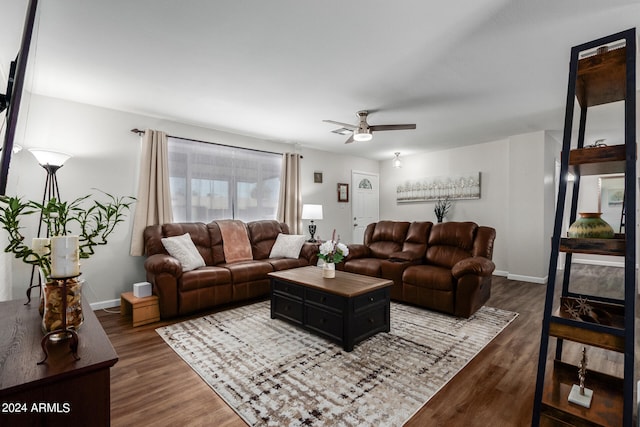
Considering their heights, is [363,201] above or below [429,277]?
above

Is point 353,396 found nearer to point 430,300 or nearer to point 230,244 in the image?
point 430,300

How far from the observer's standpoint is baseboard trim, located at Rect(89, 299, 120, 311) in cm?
359

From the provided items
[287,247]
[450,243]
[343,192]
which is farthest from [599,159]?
[343,192]

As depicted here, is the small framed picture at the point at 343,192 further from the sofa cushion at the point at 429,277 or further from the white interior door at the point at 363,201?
the sofa cushion at the point at 429,277

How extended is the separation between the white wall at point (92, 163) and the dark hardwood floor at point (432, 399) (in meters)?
0.92

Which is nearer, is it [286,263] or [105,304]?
[105,304]

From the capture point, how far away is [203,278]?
135 inches

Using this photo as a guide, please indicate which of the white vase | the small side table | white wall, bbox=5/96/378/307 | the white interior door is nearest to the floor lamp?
white wall, bbox=5/96/378/307

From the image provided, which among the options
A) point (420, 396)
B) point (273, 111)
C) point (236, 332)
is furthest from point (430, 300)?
point (273, 111)

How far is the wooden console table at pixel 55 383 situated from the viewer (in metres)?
0.84

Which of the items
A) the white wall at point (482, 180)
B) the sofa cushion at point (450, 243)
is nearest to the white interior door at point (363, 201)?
the white wall at point (482, 180)

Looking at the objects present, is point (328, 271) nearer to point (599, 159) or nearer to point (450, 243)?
point (450, 243)

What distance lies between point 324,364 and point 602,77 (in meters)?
2.45

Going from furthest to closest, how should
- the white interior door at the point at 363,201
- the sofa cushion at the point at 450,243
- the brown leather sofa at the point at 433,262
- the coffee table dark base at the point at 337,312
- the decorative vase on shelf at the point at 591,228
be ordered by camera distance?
the white interior door at the point at 363,201
the sofa cushion at the point at 450,243
the brown leather sofa at the point at 433,262
the coffee table dark base at the point at 337,312
the decorative vase on shelf at the point at 591,228
